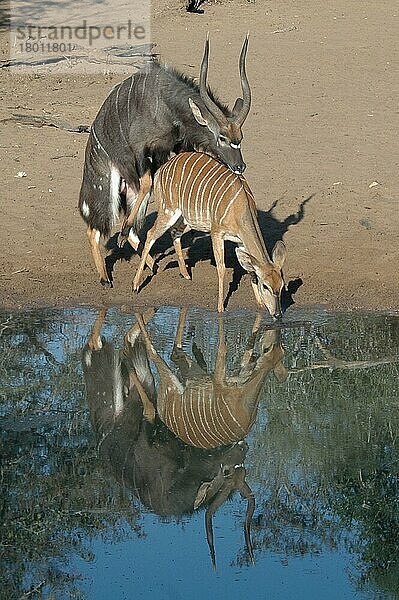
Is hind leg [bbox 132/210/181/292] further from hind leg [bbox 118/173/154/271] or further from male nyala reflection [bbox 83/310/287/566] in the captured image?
male nyala reflection [bbox 83/310/287/566]

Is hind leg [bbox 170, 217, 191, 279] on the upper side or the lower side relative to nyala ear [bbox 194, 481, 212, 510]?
lower

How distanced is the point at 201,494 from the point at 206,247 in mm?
4184

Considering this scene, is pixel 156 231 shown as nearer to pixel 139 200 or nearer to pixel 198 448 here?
pixel 139 200

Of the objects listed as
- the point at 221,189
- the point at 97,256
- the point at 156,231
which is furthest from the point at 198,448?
the point at 97,256

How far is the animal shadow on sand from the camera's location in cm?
877

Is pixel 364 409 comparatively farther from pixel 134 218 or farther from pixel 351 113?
pixel 351 113

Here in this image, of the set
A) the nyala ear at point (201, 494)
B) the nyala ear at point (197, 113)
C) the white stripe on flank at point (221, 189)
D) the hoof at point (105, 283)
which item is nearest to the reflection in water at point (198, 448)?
the nyala ear at point (201, 494)

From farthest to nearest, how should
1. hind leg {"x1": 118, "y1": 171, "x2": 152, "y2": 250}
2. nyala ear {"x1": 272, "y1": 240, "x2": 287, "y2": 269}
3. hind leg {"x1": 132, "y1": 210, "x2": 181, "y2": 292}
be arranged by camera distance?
1. hind leg {"x1": 118, "y1": 171, "x2": 152, "y2": 250}
2. hind leg {"x1": 132, "y1": 210, "x2": 181, "y2": 292}
3. nyala ear {"x1": 272, "y1": 240, "x2": 287, "y2": 269}

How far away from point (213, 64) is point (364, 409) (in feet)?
27.4

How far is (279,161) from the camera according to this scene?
437 inches

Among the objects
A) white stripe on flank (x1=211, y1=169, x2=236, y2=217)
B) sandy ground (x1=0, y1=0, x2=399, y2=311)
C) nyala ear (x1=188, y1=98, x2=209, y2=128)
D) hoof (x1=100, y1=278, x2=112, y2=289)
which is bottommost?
sandy ground (x1=0, y1=0, x2=399, y2=311)

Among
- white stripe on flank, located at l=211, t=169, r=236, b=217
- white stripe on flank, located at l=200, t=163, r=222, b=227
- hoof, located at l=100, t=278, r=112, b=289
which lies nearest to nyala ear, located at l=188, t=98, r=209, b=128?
white stripe on flank, located at l=200, t=163, r=222, b=227

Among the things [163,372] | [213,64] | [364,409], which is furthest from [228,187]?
[213,64]

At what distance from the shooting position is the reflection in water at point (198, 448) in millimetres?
4977
